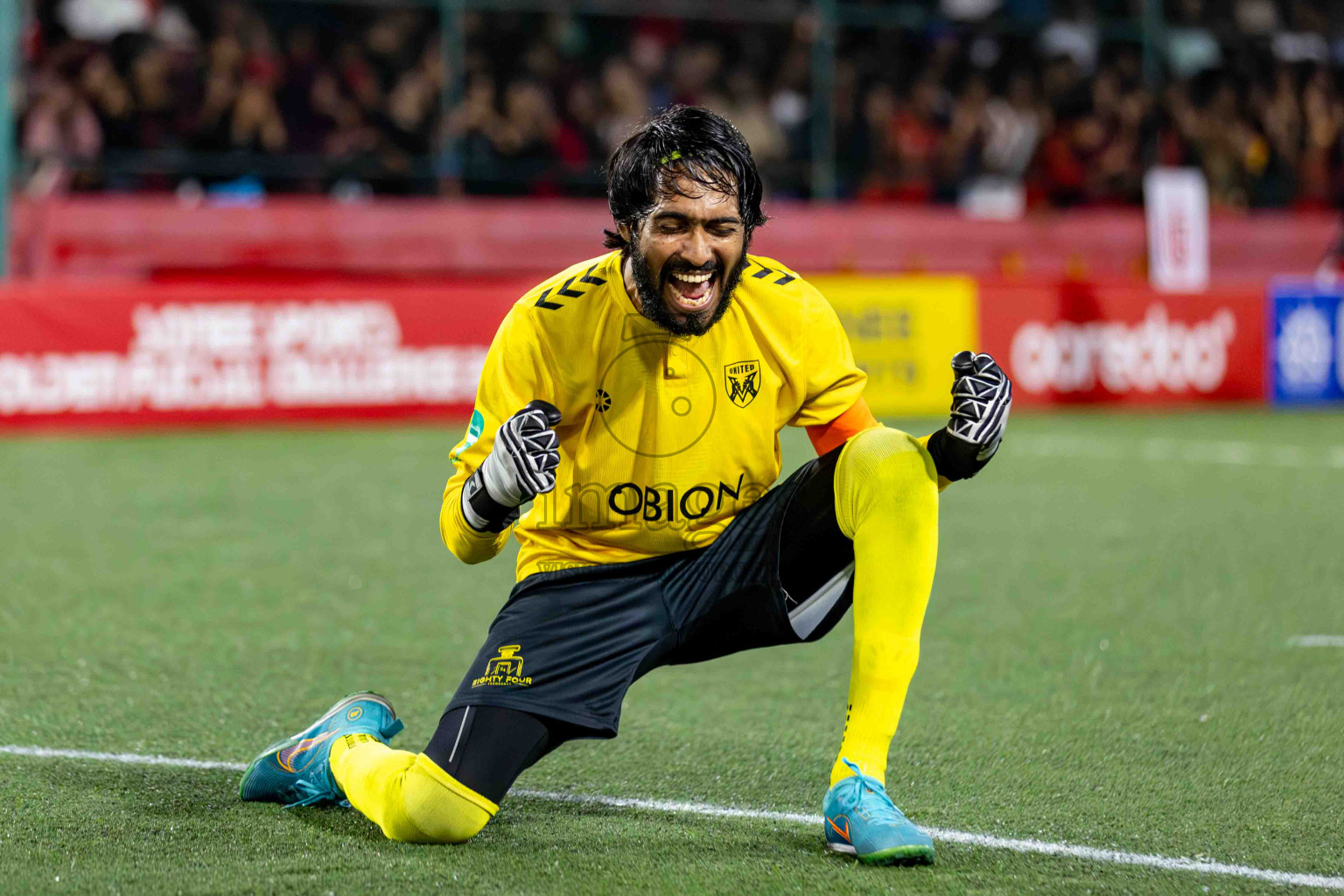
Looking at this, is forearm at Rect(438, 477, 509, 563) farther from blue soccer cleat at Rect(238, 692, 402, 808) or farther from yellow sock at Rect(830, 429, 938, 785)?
yellow sock at Rect(830, 429, 938, 785)

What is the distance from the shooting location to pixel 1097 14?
18703 millimetres

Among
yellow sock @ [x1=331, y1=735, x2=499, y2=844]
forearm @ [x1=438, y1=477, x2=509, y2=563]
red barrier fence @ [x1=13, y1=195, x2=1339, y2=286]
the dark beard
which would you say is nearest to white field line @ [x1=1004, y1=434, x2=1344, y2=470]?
red barrier fence @ [x1=13, y1=195, x2=1339, y2=286]

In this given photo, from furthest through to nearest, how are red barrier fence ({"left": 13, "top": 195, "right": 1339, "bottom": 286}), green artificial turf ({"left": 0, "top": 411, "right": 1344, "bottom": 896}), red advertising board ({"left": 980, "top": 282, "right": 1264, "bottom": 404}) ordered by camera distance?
red barrier fence ({"left": 13, "top": 195, "right": 1339, "bottom": 286})
red advertising board ({"left": 980, "top": 282, "right": 1264, "bottom": 404})
green artificial turf ({"left": 0, "top": 411, "right": 1344, "bottom": 896})

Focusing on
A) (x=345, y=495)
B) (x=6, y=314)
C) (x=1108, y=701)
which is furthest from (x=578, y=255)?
(x=1108, y=701)

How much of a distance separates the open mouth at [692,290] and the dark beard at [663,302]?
0.8 inches

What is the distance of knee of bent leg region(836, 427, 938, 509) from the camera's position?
3.73 meters

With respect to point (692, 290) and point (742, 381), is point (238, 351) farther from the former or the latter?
point (692, 290)

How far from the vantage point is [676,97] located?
16.9 m

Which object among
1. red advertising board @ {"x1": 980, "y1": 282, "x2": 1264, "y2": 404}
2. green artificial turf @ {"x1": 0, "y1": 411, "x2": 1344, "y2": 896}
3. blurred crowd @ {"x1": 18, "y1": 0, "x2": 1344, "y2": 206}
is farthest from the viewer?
blurred crowd @ {"x1": 18, "y1": 0, "x2": 1344, "y2": 206}

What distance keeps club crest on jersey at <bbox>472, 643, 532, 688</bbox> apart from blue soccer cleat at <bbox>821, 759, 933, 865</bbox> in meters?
0.71

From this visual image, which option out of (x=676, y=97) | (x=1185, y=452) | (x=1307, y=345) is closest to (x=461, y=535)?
(x=1185, y=452)

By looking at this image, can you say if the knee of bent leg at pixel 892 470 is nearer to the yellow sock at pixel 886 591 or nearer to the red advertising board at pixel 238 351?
the yellow sock at pixel 886 591

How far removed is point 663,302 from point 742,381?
28 centimetres

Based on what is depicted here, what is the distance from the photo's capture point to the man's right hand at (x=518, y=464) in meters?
3.47
